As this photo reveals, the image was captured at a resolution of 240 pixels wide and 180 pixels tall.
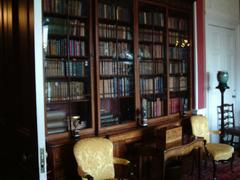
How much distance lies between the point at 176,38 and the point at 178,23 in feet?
0.81

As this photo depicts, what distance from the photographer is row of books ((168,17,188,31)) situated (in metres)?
4.24

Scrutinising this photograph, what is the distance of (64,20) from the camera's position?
9.86 feet

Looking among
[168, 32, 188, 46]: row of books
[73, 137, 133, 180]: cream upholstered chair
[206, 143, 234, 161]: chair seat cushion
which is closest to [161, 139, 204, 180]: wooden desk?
[206, 143, 234, 161]: chair seat cushion

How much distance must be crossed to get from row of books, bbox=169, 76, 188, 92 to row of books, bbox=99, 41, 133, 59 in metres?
0.99

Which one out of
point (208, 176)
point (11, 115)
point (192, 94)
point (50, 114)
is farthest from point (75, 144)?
point (192, 94)

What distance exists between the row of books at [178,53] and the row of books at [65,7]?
170cm

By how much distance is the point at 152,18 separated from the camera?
397cm

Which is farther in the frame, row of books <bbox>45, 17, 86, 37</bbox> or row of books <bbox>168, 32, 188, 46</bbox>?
row of books <bbox>168, 32, 188, 46</bbox>

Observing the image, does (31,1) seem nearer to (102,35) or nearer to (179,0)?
(102,35)

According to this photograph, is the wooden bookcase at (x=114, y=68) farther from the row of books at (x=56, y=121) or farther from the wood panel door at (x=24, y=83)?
the wood panel door at (x=24, y=83)

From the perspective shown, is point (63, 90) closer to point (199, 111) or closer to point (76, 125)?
point (76, 125)

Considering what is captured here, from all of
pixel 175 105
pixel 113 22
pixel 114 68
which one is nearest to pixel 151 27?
pixel 113 22

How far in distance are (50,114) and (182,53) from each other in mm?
2513

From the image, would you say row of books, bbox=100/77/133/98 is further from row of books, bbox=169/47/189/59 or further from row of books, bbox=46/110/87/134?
row of books, bbox=169/47/189/59
